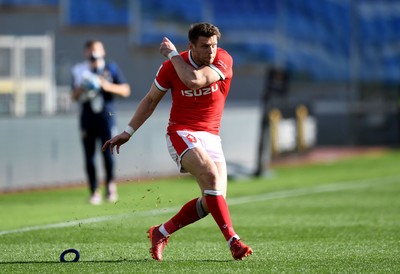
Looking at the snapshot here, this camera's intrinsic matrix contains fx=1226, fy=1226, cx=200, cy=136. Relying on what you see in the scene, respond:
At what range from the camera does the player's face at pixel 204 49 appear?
9.61 metres

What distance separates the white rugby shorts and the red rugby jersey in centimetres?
5

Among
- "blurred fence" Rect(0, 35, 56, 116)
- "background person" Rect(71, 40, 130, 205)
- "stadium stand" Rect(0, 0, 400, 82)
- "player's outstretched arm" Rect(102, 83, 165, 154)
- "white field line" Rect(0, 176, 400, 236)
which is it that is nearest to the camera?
"player's outstretched arm" Rect(102, 83, 165, 154)

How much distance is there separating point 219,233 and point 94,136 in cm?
453

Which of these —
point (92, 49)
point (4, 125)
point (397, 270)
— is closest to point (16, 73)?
point (4, 125)

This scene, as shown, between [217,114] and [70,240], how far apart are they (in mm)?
2433

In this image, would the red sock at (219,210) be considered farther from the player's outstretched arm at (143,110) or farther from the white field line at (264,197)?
the white field line at (264,197)

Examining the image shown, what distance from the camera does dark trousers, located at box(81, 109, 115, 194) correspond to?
16406 millimetres

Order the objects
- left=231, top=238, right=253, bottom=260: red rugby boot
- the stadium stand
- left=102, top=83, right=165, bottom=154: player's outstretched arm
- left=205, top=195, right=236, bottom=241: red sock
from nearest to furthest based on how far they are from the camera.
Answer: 1. left=231, top=238, right=253, bottom=260: red rugby boot
2. left=205, top=195, right=236, bottom=241: red sock
3. left=102, top=83, right=165, bottom=154: player's outstretched arm
4. the stadium stand

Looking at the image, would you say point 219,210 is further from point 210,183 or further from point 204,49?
point 204,49

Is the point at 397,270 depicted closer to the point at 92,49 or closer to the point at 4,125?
the point at 92,49

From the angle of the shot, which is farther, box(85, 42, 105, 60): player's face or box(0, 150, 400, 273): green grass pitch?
box(85, 42, 105, 60): player's face

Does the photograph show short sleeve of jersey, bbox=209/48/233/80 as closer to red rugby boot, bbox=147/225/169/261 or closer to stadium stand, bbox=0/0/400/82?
red rugby boot, bbox=147/225/169/261

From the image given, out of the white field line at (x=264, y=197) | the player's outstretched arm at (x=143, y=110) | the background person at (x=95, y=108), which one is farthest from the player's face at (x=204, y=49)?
the background person at (x=95, y=108)

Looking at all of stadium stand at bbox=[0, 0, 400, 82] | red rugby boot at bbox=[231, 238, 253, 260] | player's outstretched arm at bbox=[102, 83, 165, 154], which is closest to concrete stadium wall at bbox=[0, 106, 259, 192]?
player's outstretched arm at bbox=[102, 83, 165, 154]
